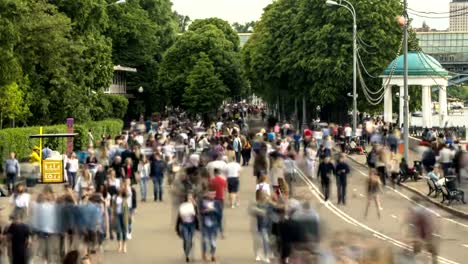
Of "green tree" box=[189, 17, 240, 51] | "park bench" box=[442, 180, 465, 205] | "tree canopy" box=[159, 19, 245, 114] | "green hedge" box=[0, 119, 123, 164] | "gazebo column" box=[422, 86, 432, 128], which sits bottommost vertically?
"park bench" box=[442, 180, 465, 205]

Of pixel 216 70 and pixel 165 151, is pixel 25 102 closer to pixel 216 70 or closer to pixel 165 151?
pixel 165 151

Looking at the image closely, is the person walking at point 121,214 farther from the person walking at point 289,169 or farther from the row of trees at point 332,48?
the row of trees at point 332,48

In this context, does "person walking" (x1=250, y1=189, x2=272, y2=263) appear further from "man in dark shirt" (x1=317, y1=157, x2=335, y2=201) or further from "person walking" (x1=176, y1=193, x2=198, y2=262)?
"man in dark shirt" (x1=317, y1=157, x2=335, y2=201)

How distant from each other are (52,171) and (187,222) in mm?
18516

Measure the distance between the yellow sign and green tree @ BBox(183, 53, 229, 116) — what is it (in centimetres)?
5453

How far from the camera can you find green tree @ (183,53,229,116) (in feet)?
302

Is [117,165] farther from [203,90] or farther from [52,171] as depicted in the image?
[203,90]

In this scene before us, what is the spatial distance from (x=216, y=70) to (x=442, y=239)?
72546mm

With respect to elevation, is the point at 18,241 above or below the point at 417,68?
below

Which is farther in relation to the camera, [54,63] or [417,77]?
[417,77]

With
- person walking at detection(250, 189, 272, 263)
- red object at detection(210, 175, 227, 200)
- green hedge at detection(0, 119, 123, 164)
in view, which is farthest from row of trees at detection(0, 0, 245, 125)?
person walking at detection(250, 189, 272, 263)

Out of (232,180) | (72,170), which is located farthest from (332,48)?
(232,180)

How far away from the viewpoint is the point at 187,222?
65.8ft

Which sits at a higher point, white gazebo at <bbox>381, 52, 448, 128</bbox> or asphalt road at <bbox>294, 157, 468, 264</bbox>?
white gazebo at <bbox>381, 52, 448, 128</bbox>
